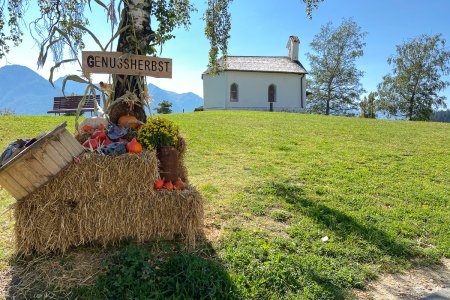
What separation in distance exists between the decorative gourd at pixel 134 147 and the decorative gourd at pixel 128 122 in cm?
49

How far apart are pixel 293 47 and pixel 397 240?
3298 cm

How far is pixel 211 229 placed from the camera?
403cm

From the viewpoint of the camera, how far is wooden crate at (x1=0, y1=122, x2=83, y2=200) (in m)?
2.87

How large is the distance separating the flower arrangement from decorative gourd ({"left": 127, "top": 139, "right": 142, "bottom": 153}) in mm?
74

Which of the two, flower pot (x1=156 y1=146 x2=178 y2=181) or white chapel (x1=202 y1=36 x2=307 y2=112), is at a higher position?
white chapel (x1=202 y1=36 x2=307 y2=112)

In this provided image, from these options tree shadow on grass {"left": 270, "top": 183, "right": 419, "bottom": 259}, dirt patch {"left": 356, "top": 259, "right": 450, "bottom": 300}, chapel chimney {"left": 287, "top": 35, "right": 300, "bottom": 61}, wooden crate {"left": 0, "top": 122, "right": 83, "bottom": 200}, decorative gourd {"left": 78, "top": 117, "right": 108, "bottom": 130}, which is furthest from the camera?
chapel chimney {"left": 287, "top": 35, "right": 300, "bottom": 61}

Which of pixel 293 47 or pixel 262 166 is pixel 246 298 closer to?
pixel 262 166

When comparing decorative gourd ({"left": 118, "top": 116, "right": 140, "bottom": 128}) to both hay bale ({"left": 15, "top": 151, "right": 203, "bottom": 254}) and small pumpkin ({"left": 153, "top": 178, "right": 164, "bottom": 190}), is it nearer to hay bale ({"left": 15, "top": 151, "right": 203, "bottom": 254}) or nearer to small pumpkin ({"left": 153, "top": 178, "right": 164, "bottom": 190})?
hay bale ({"left": 15, "top": 151, "right": 203, "bottom": 254})

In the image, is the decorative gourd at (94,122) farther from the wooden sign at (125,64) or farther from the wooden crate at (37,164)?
the wooden crate at (37,164)

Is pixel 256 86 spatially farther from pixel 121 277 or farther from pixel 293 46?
pixel 121 277

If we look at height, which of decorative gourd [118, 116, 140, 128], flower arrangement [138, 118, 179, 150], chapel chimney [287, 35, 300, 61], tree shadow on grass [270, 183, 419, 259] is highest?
chapel chimney [287, 35, 300, 61]

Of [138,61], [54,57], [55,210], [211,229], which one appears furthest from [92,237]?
[54,57]

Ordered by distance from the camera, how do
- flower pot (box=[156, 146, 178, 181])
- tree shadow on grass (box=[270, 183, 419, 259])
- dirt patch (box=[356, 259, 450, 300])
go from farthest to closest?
tree shadow on grass (box=[270, 183, 419, 259]) → flower pot (box=[156, 146, 178, 181]) → dirt patch (box=[356, 259, 450, 300])

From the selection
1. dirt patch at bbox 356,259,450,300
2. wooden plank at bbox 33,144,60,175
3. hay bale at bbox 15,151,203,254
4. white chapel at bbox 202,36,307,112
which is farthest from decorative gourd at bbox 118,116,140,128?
white chapel at bbox 202,36,307,112
